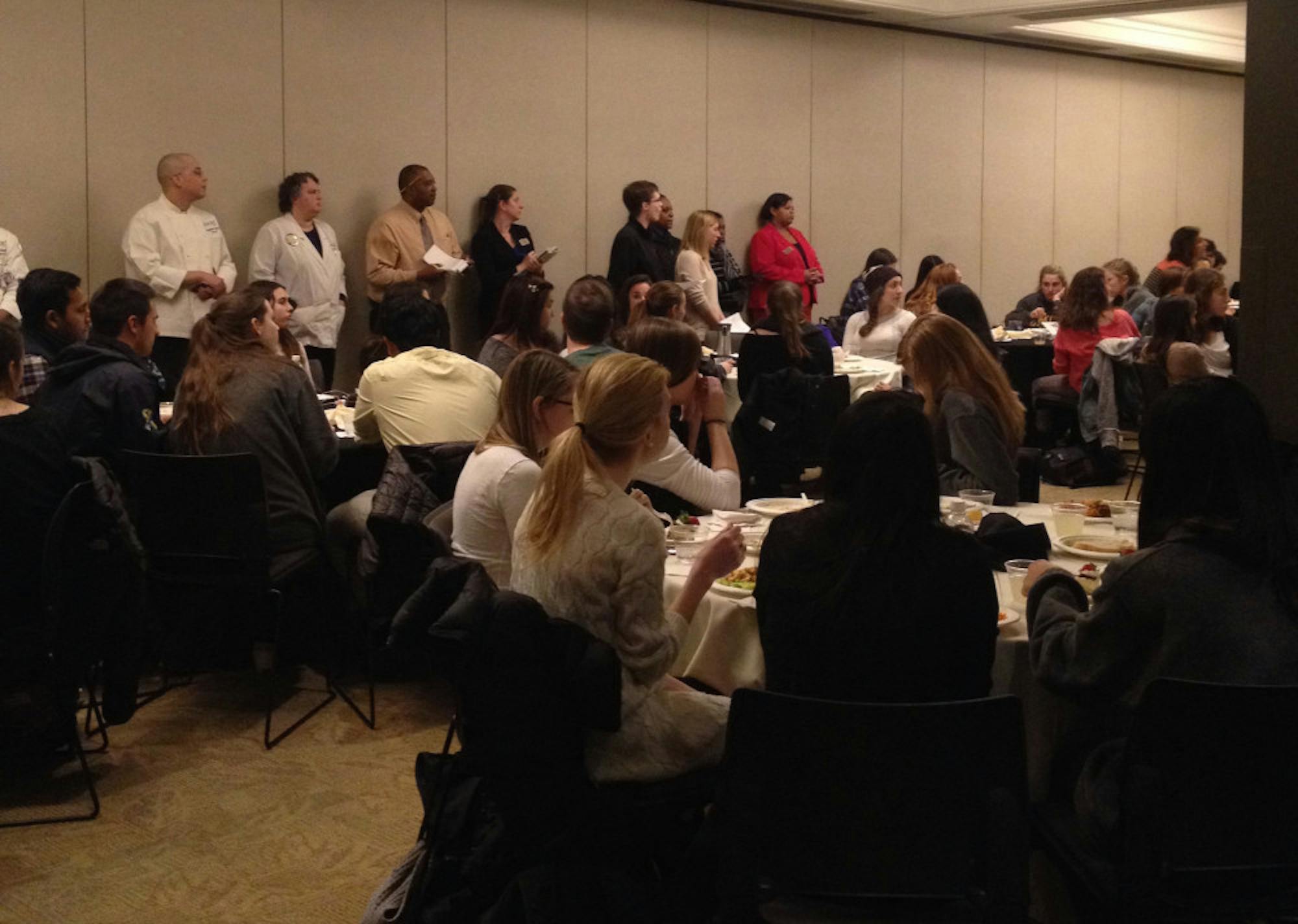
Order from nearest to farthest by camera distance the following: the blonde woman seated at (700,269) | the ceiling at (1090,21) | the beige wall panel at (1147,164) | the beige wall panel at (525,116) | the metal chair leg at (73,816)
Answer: the metal chair leg at (73,816)
the beige wall panel at (525,116)
the blonde woman seated at (700,269)
the ceiling at (1090,21)
the beige wall panel at (1147,164)

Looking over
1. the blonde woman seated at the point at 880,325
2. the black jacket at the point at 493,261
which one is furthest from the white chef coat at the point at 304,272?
the blonde woman seated at the point at 880,325

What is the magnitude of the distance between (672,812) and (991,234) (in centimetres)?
1209

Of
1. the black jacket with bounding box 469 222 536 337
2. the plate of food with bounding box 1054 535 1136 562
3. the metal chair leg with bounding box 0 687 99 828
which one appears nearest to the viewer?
the plate of food with bounding box 1054 535 1136 562

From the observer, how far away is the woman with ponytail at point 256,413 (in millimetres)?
4793

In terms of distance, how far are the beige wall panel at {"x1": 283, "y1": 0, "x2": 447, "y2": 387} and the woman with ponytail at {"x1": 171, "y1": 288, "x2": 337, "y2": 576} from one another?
462cm

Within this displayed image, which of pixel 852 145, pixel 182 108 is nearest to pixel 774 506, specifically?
pixel 182 108

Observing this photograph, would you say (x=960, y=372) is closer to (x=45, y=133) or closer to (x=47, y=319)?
(x=47, y=319)

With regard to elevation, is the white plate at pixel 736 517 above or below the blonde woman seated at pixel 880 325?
below

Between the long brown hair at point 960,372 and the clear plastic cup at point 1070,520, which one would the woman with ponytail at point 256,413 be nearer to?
the long brown hair at point 960,372

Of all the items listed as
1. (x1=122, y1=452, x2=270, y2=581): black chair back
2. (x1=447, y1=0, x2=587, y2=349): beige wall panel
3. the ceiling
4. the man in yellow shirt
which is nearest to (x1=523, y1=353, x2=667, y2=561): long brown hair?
(x1=122, y1=452, x2=270, y2=581): black chair back

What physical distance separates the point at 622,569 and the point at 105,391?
2.81 m

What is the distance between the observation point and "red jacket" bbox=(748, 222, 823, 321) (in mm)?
11789

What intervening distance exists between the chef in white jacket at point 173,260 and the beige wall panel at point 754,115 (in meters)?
4.62

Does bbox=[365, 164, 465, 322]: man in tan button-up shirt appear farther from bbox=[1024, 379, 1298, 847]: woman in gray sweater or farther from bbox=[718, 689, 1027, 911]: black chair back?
bbox=[718, 689, 1027, 911]: black chair back
